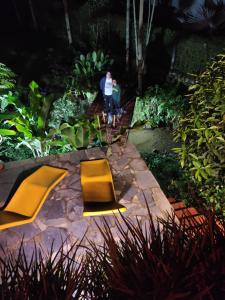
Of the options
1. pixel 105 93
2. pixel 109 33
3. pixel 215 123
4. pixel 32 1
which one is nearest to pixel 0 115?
pixel 105 93

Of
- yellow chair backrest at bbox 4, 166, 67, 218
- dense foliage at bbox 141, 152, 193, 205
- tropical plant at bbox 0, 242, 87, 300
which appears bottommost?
dense foliage at bbox 141, 152, 193, 205

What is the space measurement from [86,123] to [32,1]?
37.3 feet

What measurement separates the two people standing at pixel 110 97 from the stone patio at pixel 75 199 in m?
2.08

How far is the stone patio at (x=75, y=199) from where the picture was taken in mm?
4906

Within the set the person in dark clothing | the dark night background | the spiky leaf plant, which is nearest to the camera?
the spiky leaf plant

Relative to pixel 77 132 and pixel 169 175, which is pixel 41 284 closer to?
pixel 77 132

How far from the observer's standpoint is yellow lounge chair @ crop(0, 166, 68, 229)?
5081mm

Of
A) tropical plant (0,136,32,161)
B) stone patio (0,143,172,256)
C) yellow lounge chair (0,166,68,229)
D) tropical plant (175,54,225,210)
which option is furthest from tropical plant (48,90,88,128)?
tropical plant (175,54,225,210)

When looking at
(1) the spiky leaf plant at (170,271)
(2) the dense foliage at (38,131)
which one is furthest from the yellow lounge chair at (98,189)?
(1) the spiky leaf plant at (170,271)

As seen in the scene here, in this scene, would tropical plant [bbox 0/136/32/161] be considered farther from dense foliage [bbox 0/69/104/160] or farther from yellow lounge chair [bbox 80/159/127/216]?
yellow lounge chair [bbox 80/159/127/216]

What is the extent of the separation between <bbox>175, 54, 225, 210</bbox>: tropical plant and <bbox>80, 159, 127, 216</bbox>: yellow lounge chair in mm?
1408

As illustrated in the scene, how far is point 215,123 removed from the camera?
4613mm

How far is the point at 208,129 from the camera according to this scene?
4602 millimetres

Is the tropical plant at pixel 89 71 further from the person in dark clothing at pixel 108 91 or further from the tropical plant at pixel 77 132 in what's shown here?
the tropical plant at pixel 77 132
